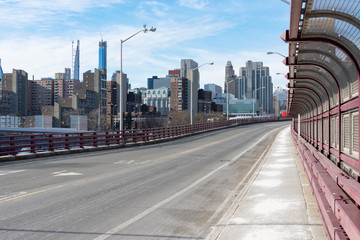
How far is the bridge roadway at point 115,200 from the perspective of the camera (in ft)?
20.7

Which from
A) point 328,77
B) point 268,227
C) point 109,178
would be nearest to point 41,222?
point 268,227

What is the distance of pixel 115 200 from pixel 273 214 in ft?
12.8

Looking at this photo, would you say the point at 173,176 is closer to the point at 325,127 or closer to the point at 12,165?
the point at 325,127

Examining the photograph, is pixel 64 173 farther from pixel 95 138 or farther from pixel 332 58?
pixel 95 138

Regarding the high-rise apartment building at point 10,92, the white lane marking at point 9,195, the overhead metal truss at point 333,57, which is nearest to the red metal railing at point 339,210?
the overhead metal truss at point 333,57

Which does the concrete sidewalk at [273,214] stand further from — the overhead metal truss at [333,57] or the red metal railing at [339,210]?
the overhead metal truss at [333,57]

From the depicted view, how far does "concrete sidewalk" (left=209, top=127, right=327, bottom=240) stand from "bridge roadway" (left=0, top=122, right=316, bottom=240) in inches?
15.7

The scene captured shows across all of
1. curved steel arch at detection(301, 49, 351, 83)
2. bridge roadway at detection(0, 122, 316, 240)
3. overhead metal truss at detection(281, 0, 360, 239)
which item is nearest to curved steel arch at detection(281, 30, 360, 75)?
overhead metal truss at detection(281, 0, 360, 239)

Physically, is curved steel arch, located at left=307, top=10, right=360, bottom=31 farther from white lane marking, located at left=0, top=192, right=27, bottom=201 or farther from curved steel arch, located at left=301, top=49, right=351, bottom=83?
white lane marking, located at left=0, top=192, right=27, bottom=201

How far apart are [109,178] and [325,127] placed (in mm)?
8252

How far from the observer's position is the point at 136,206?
8078 millimetres

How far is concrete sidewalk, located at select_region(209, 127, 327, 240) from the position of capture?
5.96 meters

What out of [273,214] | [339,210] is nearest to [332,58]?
[273,214]

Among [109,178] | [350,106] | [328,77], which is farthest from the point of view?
[109,178]
